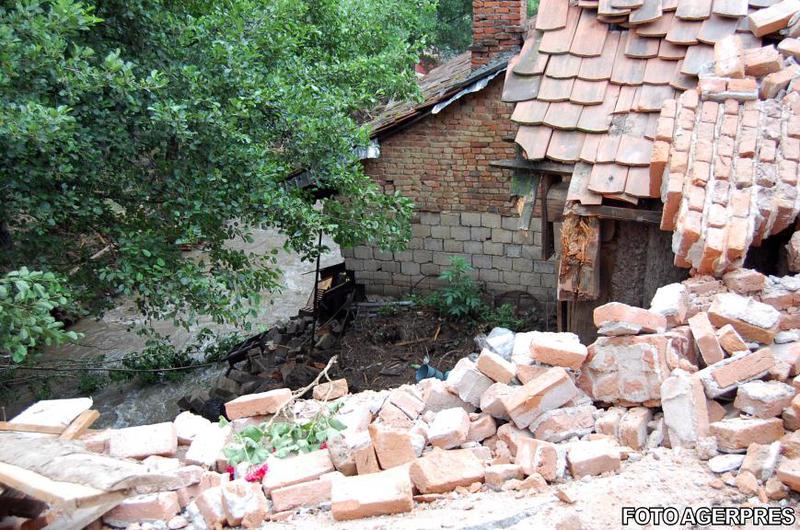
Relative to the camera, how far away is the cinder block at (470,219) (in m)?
10.5

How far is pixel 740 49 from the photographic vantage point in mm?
5426

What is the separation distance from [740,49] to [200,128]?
→ 4.22m

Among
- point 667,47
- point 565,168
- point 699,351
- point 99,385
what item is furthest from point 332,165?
point 99,385

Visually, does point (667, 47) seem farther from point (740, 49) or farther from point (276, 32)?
point (276, 32)

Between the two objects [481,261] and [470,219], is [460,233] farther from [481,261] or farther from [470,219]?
[481,261]

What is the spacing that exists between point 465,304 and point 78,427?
21.3 feet

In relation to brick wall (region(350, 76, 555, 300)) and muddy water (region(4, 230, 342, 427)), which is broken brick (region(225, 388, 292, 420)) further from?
brick wall (region(350, 76, 555, 300))

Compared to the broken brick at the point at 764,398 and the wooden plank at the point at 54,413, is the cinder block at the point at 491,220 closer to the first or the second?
the broken brick at the point at 764,398

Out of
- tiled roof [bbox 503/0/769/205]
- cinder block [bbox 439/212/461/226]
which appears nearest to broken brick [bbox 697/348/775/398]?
tiled roof [bbox 503/0/769/205]

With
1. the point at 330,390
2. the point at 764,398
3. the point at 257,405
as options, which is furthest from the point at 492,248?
the point at 764,398

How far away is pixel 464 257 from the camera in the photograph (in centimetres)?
1065

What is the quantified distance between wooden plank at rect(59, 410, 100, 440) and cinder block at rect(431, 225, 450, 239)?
22.6ft

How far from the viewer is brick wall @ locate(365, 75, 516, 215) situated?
9.98 metres

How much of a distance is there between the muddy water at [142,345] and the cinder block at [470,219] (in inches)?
96.2
